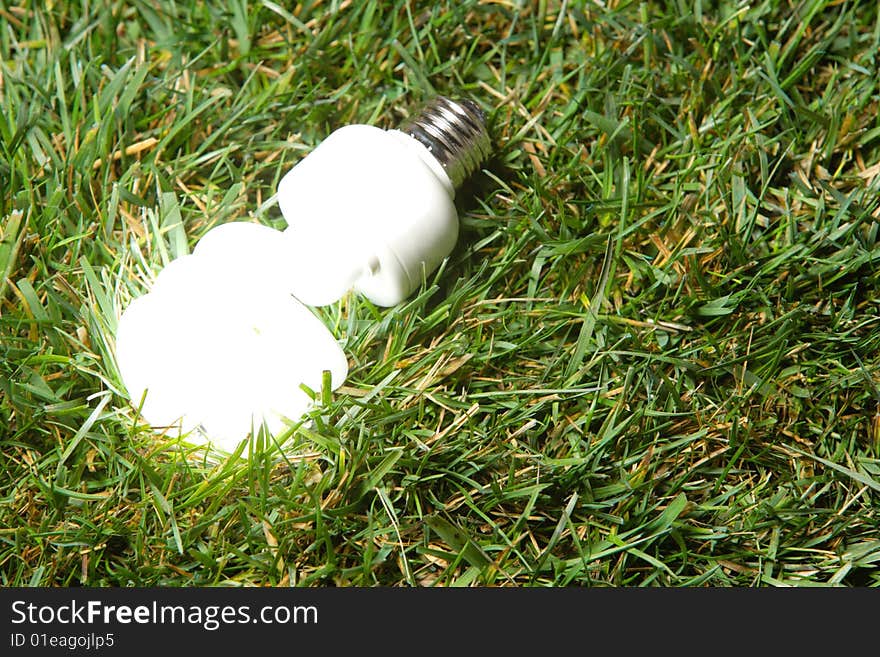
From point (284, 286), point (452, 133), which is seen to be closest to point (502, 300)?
point (452, 133)

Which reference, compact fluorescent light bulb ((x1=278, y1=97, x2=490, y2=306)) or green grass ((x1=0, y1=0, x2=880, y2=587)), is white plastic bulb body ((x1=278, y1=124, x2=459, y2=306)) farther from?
green grass ((x1=0, y1=0, x2=880, y2=587))

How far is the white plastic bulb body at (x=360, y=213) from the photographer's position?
1257mm

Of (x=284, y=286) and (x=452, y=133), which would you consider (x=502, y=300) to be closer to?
(x=452, y=133)

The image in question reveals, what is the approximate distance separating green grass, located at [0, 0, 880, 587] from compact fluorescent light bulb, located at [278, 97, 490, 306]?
93 mm

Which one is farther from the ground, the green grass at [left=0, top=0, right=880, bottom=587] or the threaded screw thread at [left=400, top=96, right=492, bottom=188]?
the threaded screw thread at [left=400, top=96, right=492, bottom=188]

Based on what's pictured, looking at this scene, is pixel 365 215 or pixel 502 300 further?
pixel 502 300

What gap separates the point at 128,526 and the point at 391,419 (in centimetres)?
42

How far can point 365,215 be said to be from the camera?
1259mm

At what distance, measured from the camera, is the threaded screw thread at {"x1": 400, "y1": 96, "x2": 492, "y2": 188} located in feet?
4.53

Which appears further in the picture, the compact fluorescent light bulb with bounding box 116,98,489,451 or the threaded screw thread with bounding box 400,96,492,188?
the threaded screw thread with bounding box 400,96,492,188

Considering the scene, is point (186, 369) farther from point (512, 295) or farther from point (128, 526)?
point (512, 295)

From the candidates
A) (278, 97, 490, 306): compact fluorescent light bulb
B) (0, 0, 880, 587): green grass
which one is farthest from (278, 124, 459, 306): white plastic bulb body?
(0, 0, 880, 587): green grass

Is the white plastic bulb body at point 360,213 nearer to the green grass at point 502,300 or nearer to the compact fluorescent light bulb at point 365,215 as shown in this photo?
the compact fluorescent light bulb at point 365,215

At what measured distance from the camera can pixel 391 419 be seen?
1350 mm
